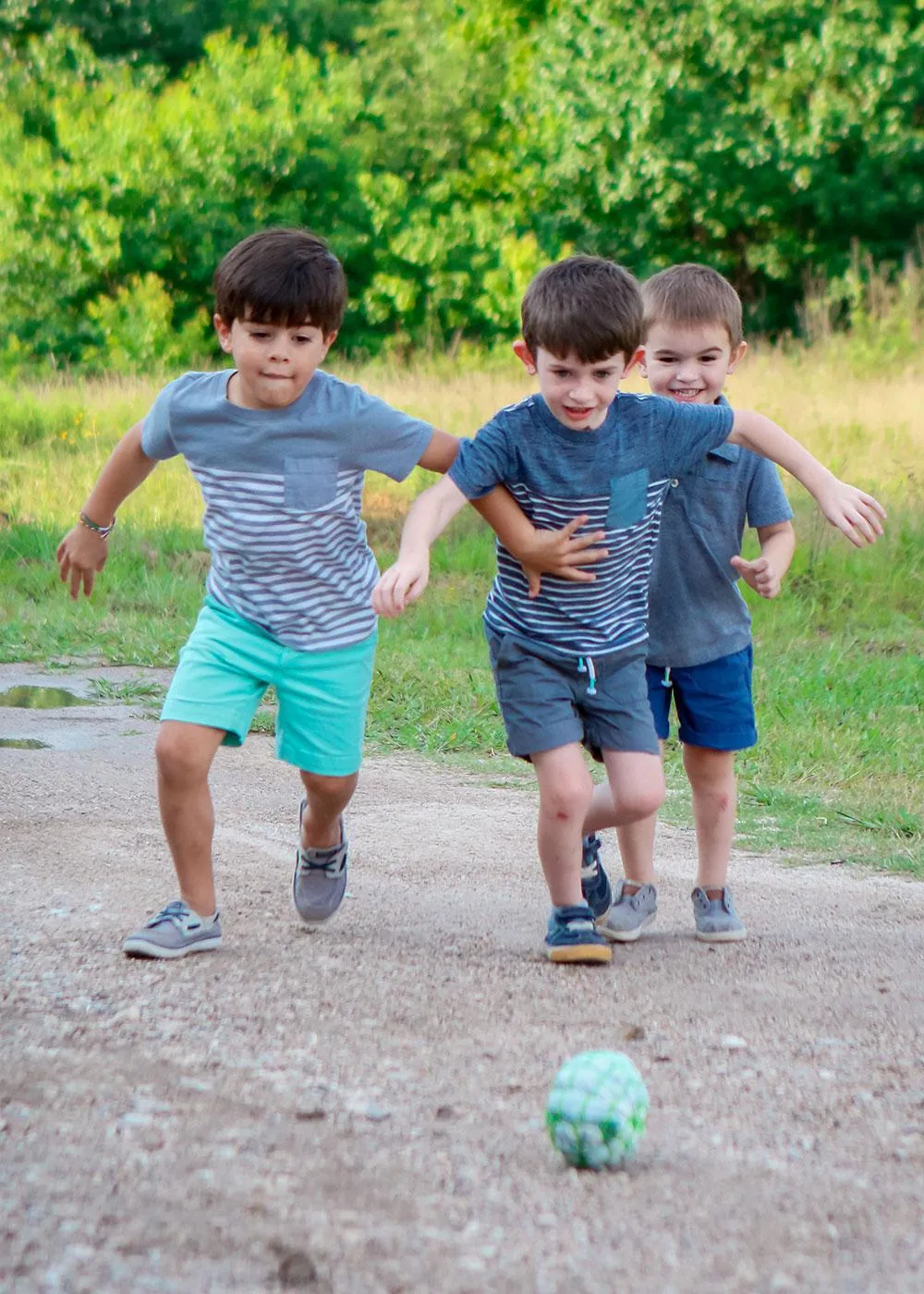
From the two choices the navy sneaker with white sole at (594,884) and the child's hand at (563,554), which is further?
the navy sneaker with white sole at (594,884)

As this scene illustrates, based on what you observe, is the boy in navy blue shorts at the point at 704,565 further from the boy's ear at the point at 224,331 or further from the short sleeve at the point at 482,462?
the boy's ear at the point at 224,331

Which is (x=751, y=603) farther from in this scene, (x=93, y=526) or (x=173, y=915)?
(x=173, y=915)

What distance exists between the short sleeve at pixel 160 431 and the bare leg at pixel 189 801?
0.69 metres

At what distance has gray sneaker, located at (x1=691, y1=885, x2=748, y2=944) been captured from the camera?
4.32 m

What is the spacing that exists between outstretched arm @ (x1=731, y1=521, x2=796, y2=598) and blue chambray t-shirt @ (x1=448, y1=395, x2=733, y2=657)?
0.27 m

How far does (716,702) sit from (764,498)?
1.82 ft

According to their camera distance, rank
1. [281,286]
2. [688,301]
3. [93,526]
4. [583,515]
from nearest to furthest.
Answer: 1. [281,286]
2. [583,515]
3. [688,301]
4. [93,526]

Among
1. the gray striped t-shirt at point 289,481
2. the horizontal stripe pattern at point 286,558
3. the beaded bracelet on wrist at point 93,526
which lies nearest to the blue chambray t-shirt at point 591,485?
the gray striped t-shirt at point 289,481

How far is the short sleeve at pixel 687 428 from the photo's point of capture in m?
4.09

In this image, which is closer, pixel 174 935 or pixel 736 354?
pixel 174 935

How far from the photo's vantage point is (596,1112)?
2.70m

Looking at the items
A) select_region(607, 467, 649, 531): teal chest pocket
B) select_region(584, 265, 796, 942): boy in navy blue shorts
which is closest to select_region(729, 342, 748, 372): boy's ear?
select_region(584, 265, 796, 942): boy in navy blue shorts

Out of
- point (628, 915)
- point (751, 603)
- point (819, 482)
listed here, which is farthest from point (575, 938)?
point (751, 603)

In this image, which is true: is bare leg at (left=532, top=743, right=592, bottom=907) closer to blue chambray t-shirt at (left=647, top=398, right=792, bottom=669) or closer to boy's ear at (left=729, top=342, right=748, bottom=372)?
blue chambray t-shirt at (left=647, top=398, right=792, bottom=669)
